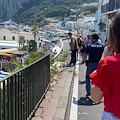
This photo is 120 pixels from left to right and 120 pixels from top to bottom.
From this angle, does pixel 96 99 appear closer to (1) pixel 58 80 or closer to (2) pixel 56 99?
→ (2) pixel 56 99

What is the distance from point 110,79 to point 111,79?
0.01m

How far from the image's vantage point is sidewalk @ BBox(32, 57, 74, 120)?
13.0ft

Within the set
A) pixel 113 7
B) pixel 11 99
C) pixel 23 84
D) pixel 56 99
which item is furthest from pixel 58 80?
pixel 113 7

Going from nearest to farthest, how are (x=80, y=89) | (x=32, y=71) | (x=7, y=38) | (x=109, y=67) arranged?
(x=109, y=67)
(x=32, y=71)
(x=80, y=89)
(x=7, y=38)

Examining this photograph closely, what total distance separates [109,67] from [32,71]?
2.40 m

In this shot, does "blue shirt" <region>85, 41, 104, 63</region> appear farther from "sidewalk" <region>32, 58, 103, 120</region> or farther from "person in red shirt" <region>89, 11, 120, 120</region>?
"person in red shirt" <region>89, 11, 120, 120</region>

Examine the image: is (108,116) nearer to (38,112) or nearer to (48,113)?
(48,113)

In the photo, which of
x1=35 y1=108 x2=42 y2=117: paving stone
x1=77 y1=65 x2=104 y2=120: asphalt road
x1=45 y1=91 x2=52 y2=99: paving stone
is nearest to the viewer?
x1=35 y1=108 x2=42 y2=117: paving stone

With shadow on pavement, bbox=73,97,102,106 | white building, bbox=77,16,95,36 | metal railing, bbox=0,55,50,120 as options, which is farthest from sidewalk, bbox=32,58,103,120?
white building, bbox=77,16,95,36

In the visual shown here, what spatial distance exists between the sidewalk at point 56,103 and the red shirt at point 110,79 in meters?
2.33

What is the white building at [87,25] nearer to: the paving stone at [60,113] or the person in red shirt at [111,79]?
the paving stone at [60,113]

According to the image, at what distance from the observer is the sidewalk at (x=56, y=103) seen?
3.95 metres

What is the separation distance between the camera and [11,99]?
2.76 metres

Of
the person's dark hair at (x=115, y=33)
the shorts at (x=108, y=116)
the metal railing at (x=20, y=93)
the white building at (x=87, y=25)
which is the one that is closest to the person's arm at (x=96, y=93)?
the shorts at (x=108, y=116)
